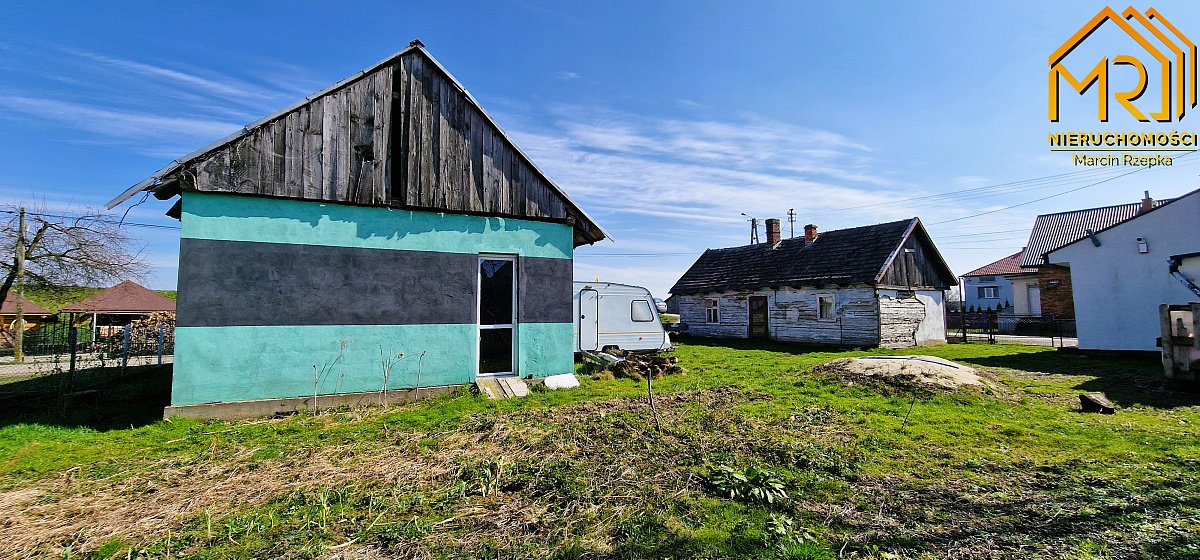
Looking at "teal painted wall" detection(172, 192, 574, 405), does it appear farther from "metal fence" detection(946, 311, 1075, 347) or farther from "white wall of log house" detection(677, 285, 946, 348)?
"metal fence" detection(946, 311, 1075, 347)

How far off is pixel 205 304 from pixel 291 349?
53.3 inches

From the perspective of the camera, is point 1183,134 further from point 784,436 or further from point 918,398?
point 784,436

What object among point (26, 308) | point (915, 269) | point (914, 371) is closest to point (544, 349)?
point (914, 371)

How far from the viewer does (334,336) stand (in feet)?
26.0

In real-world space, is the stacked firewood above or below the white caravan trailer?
below

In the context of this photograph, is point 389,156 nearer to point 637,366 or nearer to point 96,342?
point 637,366

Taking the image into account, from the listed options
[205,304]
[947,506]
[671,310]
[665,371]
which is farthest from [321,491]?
[671,310]

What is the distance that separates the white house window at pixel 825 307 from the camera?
2036 centimetres

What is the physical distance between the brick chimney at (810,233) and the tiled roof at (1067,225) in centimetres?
1622

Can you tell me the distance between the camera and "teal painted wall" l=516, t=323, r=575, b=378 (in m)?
9.42

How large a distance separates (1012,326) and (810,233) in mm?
14975

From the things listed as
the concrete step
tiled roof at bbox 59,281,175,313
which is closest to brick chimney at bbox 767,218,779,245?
the concrete step

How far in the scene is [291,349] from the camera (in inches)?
301

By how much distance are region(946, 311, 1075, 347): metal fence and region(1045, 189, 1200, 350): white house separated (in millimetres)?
6632
